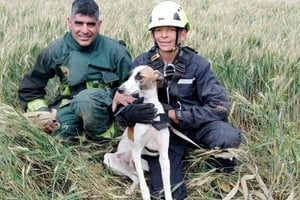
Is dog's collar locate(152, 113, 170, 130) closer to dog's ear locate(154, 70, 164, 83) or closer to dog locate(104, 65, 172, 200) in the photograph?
dog locate(104, 65, 172, 200)

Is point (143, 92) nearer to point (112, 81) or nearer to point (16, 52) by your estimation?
point (112, 81)

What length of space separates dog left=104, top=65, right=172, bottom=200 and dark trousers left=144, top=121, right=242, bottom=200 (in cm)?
10

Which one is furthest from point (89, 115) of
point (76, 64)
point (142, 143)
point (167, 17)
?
point (167, 17)

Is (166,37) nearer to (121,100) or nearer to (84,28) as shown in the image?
(121,100)

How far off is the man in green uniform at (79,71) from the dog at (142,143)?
436mm

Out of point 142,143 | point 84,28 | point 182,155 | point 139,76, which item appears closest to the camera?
point 139,76

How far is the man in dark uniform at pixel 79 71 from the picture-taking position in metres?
4.45

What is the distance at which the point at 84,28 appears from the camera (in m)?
4.50

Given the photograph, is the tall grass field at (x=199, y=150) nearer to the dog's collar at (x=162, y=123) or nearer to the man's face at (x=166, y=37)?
the dog's collar at (x=162, y=123)

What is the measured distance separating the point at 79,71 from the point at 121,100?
66cm

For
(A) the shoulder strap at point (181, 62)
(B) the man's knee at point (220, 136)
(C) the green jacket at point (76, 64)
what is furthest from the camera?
(C) the green jacket at point (76, 64)

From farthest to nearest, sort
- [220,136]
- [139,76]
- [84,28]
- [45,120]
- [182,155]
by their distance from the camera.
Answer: [84,28], [45,120], [182,155], [220,136], [139,76]

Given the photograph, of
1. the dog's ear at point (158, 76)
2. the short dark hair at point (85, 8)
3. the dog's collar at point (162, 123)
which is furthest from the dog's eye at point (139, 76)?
the short dark hair at point (85, 8)

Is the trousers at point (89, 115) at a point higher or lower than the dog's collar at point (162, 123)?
lower
